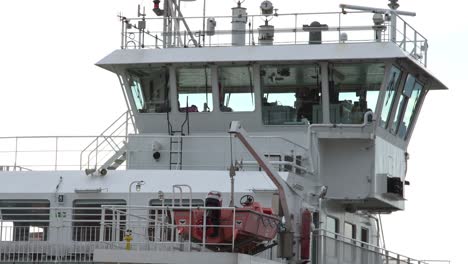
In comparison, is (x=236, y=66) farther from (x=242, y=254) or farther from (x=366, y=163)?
(x=242, y=254)

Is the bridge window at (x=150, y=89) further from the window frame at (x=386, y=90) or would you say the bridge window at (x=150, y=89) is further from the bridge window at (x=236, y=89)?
the window frame at (x=386, y=90)

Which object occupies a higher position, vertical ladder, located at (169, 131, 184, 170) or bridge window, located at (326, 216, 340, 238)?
vertical ladder, located at (169, 131, 184, 170)

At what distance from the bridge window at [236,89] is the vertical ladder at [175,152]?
1.36m

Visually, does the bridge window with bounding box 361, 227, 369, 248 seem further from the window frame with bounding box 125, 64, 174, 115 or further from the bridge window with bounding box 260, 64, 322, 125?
the window frame with bounding box 125, 64, 174, 115

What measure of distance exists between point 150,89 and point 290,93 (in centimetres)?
345

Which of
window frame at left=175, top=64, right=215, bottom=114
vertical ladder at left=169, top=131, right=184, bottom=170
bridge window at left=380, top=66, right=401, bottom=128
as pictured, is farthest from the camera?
window frame at left=175, top=64, right=215, bottom=114

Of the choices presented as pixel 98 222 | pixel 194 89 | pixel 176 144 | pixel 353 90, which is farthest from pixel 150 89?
pixel 98 222

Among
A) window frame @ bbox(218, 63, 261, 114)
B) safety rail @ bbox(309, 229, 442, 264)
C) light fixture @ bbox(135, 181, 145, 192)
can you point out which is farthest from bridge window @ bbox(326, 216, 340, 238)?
light fixture @ bbox(135, 181, 145, 192)

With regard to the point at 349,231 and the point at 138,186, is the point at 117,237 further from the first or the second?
A: the point at 349,231

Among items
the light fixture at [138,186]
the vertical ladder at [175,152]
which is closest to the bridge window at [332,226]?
the vertical ladder at [175,152]

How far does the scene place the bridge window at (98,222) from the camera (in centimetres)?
2677

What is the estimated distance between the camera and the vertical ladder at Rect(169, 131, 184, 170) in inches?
1285

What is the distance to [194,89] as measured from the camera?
34.2m

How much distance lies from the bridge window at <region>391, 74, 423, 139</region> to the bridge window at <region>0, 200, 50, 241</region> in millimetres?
8818
